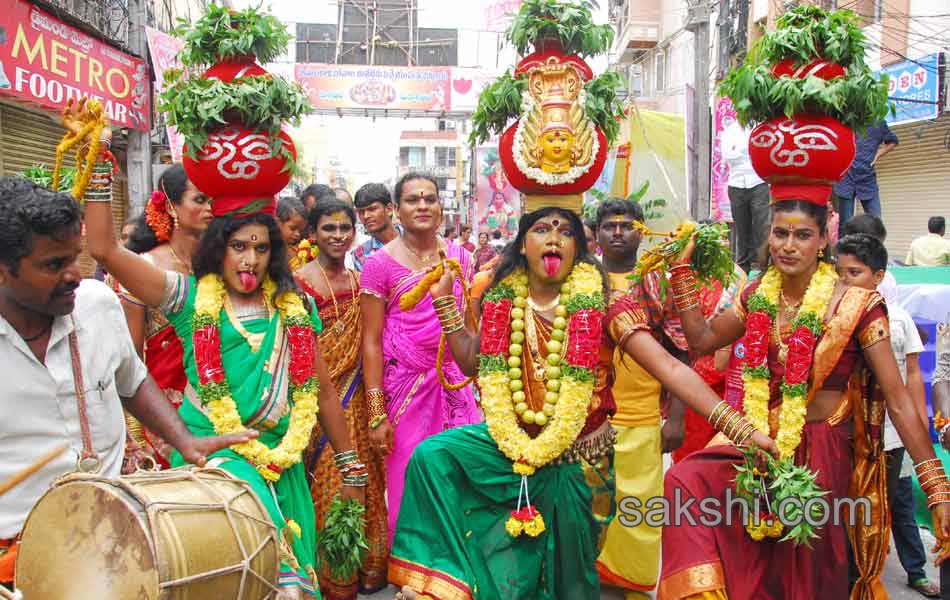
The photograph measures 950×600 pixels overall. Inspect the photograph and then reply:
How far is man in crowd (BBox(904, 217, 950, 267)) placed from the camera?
35.5ft

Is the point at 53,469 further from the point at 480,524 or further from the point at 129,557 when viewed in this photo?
the point at 480,524

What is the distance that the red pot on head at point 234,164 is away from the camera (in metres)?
4.03

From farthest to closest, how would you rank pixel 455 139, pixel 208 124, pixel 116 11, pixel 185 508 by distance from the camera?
pixel 455 139 → pixel 116 11 → pixel 208 124 → pixel 185 508

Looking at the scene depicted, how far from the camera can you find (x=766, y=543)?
3943 millimetres

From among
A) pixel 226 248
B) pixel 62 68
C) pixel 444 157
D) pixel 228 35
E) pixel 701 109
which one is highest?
pixel 444 157

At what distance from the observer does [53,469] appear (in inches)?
111

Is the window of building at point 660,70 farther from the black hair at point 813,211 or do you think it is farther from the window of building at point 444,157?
the window of building at point 444,157

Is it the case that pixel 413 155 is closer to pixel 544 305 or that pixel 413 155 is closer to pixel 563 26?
pixel 563 26

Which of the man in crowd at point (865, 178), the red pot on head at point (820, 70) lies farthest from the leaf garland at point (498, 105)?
the man in crowd at point (865, 178)

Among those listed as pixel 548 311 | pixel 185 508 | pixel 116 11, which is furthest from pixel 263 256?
pixel 116 11

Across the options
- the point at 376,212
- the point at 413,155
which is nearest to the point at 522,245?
the point at 376,212

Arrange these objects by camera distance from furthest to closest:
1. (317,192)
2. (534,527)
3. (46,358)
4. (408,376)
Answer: (317,192)
(408,376)
(534,527)
(46,358)

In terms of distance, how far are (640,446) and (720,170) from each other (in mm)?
5907

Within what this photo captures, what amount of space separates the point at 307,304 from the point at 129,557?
6.20 feet
